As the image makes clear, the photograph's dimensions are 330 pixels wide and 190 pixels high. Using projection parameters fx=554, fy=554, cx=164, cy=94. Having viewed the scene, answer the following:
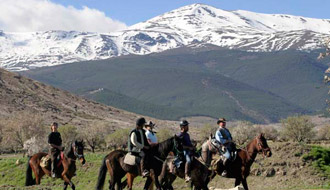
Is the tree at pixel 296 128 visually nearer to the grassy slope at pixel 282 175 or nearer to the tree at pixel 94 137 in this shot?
the tree at pixel 94 137

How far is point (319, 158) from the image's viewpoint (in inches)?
1451

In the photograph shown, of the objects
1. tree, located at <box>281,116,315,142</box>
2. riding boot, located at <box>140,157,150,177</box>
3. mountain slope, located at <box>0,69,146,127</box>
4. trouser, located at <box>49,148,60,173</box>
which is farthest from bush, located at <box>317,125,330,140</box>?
riding boot, located at <box>140,157,150,177</box>

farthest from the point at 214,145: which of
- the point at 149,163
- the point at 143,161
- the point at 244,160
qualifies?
the point at 143,161

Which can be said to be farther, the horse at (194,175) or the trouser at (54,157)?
the trouser at (54,157)

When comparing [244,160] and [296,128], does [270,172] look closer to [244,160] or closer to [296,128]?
[244,160]

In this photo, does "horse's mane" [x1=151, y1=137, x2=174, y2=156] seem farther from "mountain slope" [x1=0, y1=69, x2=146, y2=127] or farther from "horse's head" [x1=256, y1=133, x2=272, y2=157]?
"mountain slope" [x1=0, y1=69, x2=146, y2=127]

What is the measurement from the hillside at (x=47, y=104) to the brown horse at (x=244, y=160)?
12809cm

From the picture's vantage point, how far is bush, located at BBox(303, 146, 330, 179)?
35.9 metres

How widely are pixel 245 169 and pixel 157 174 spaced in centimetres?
488

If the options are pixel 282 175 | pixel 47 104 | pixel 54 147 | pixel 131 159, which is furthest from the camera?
pixel 47 104

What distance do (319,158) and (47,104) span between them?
146 m

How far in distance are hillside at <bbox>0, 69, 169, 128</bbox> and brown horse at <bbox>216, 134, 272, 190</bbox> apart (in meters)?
128

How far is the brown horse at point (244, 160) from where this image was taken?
25750 millimetres

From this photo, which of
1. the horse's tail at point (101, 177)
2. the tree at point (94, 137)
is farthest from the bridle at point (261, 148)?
the tree at point (94, 137)
